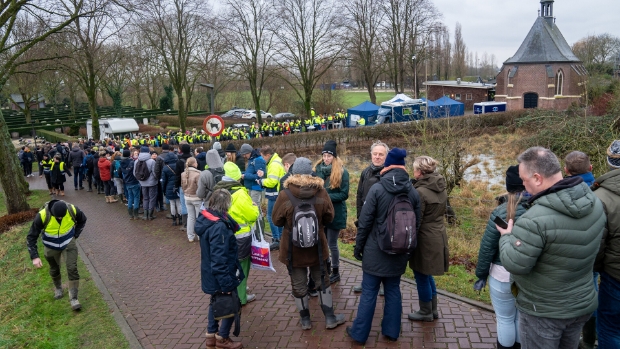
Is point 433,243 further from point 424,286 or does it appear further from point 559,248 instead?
point 559,248

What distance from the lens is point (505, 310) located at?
3854 millimetres

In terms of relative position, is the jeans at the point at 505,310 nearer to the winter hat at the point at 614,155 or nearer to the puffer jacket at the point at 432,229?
the puffer jacket at the point at 432,229

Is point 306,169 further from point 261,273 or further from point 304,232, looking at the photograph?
point 261,273

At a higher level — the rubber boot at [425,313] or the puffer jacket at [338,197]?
the puffer jacket at [338,197]

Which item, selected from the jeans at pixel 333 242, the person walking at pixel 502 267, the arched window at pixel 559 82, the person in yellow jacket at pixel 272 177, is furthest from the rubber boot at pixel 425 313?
the arched window at pixel 559 82

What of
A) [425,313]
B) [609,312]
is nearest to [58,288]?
[425,313]

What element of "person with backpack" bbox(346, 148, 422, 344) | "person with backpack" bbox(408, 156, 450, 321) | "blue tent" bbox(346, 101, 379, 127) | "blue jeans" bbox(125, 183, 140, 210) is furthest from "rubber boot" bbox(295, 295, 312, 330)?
"blue tent" bbox(346, 101, 379, 127)

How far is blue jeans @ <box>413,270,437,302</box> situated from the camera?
4840 mm

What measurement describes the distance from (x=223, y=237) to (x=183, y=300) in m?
2.39

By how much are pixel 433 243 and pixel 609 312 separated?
157 cm

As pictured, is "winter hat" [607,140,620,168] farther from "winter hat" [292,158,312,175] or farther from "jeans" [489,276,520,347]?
"winter hat" [292,158,312,175]

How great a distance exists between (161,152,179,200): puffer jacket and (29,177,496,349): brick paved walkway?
1185 millimetres

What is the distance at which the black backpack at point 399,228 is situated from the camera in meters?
4.12

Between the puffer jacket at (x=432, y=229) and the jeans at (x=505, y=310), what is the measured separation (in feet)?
2.52
